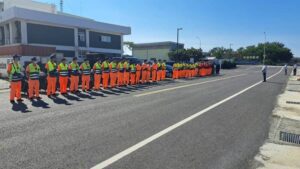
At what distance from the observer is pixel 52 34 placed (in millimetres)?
40938

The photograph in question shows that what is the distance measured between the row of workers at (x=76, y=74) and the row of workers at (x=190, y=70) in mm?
5302

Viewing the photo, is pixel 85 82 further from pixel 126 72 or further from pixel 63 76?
pixel 126 72

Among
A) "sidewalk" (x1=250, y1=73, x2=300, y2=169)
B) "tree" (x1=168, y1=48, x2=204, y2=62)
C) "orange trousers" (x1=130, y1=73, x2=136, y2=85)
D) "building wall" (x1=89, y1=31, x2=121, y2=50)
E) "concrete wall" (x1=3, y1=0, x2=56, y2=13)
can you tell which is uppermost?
"concrete wall" (x1=3, y1=0, x2=56, y2=13)

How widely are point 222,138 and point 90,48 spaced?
40704 mm

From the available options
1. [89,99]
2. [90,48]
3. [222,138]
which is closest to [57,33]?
[90,48]

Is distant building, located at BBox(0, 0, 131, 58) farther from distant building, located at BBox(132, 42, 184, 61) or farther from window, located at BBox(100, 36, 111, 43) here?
distant building, located at BBox(132, 42, 184, 61)

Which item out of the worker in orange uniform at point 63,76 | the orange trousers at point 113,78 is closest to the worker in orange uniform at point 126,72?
the orange trousers at point 113,78

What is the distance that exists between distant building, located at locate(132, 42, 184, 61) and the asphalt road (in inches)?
3116

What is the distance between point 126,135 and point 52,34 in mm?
36058

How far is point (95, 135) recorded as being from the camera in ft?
24.3

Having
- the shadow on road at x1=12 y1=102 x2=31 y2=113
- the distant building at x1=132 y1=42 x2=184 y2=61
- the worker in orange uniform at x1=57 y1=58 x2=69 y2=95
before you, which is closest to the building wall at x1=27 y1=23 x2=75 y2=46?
the worker in orange uniform at x1=57 y1=58 x2=69 y2=95

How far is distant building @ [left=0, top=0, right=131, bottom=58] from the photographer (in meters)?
35.8

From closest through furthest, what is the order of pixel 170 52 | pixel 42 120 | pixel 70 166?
pixel 70 166 < pixel 42 120 < pixel 170 52

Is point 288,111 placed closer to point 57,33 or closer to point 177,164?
point 177,164
